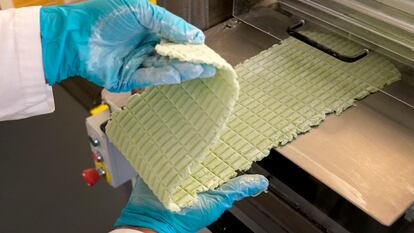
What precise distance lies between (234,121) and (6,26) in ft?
1.47

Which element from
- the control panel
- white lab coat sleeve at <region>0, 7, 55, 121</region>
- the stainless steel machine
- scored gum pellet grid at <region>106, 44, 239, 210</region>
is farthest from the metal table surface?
the control panel

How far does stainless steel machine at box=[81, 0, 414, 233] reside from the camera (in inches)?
30.4

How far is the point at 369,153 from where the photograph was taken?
84 centimetres

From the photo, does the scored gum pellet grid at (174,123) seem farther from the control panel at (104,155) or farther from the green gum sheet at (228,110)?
the control panel at (104,155)

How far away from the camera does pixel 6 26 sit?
790 mm

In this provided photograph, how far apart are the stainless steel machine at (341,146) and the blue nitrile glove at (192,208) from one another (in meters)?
0.08

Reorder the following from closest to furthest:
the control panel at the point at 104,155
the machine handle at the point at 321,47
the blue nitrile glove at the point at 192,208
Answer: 1. the blue nitrile glove at the point at 192,208
2. the machine handle at the point at 321,47
3. the control panel at the point at 104,155

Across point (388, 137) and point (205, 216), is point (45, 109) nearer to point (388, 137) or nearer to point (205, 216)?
point (205, 216)

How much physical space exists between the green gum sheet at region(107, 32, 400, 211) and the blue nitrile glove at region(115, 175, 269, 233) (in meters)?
0.02

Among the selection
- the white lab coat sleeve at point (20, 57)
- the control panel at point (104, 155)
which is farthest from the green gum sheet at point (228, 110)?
the control panel at point (104, 155)

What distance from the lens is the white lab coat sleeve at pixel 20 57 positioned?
0.78 metres

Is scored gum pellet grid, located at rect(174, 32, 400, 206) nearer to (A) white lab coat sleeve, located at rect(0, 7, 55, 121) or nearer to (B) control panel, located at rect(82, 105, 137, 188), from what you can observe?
(A) white lab coat sleeve, located at rect(0, 7, 55, 121)

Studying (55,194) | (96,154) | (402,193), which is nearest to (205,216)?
(402,193)

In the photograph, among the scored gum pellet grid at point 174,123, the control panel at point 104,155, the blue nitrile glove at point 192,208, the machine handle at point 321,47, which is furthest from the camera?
the control panel at point 104,155
